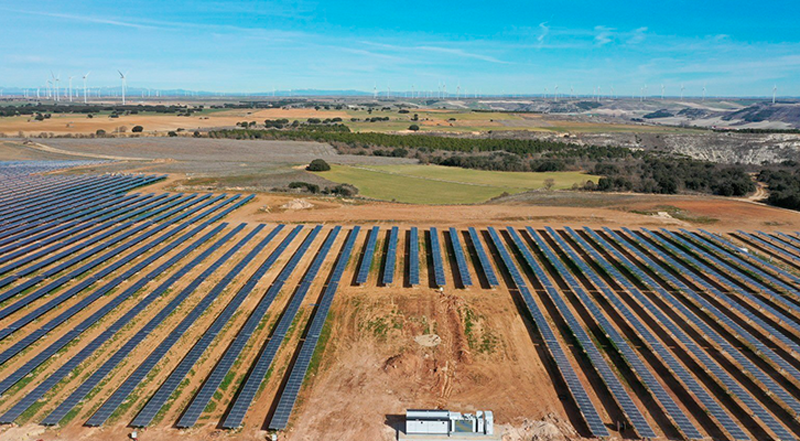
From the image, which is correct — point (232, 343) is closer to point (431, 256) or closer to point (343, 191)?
point (431, 256)

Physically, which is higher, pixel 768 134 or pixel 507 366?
pixel 768 134

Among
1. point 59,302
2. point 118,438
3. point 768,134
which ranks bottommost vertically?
point 118,438

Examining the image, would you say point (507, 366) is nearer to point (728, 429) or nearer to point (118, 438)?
point (728, 429)

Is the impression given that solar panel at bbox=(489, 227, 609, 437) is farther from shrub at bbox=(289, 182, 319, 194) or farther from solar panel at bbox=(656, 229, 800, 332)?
shrub at bbox=(289, 182, 319, 194)

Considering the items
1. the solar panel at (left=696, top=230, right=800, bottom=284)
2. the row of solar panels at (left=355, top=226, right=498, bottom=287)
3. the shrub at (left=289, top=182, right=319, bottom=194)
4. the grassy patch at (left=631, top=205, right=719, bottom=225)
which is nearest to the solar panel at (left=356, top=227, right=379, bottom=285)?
the row of solar panels at (left=355, top=226, right=498, bottom=287)

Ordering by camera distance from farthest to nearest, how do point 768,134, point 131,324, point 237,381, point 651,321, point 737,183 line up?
point 768,134 → point 737,183 → point 651,321 → point 131,324 → point 237,381

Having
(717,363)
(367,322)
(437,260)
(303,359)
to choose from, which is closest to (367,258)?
(437,260)

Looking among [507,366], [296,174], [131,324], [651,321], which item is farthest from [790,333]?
[296,174]
